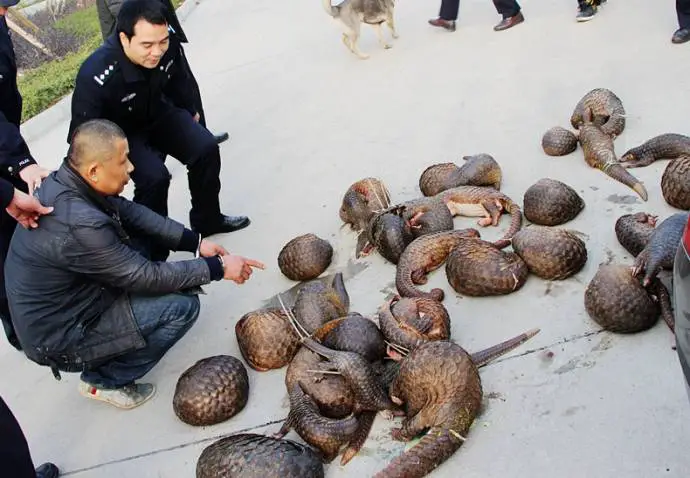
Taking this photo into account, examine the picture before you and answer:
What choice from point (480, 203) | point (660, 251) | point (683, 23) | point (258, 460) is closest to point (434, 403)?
point (258, 460)

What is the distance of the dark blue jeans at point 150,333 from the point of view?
330 centimetres

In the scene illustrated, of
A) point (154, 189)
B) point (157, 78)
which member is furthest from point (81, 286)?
point (157, 78)

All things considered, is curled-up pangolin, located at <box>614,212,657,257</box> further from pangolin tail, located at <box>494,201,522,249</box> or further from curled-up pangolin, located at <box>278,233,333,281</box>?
curled-up pangolin, located at <box>278,233,333,281</box>

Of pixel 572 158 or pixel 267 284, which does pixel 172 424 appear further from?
pixel 572 158

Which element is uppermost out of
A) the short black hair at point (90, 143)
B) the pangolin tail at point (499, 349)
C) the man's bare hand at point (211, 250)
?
the short black hair at point (90, 143)

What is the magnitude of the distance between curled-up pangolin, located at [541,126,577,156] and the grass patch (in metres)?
7.27

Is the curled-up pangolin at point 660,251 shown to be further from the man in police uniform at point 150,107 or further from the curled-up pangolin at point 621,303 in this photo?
the man in police uniform at point 150,107

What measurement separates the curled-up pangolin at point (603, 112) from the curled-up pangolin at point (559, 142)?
208mm

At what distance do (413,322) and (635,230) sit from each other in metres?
1.41

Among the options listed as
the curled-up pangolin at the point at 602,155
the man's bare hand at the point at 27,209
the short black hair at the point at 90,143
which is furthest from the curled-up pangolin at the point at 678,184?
the man's bare hand at the point at 27,209

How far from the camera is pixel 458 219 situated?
4383 mm

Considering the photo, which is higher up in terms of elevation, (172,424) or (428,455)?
(428,455)

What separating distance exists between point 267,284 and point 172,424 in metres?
1.22

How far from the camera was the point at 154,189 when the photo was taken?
4.21m
